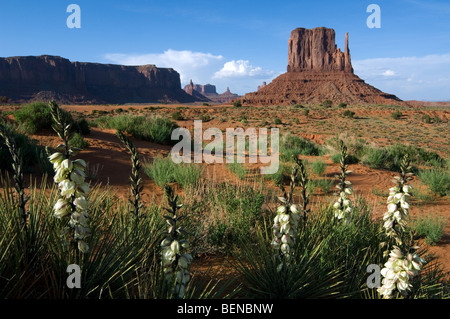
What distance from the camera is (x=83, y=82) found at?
11225 cm

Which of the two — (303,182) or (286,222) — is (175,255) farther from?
(303,182)

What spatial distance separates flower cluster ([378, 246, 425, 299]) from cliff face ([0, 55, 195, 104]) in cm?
10228

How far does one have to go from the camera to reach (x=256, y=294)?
104 inches

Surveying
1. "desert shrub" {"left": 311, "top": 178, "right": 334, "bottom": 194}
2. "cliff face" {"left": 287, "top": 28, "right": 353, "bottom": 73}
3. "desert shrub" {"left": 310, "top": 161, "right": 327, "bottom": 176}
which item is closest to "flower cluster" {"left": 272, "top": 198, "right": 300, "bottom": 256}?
"desert shrub" {"left": 311, "top": 178, "right": 334, "bottom": 194}

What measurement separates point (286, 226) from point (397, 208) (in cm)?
125

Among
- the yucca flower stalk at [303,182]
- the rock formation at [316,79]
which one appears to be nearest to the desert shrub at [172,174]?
the yucca flower stalk at [303,182]

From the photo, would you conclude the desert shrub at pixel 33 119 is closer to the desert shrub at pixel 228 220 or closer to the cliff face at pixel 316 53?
the desert shrub at pixel 228 220

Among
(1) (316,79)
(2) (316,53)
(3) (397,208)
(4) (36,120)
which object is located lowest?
(3) (397,208)

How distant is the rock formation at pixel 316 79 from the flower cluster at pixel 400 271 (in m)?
80.3

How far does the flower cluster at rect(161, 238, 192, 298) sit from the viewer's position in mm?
1839

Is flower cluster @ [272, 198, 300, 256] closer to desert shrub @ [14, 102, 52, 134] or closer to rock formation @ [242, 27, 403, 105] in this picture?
desert shrub @ [14, 102, 52, 134]

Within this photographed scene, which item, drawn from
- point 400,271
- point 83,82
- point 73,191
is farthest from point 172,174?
point 83,82
